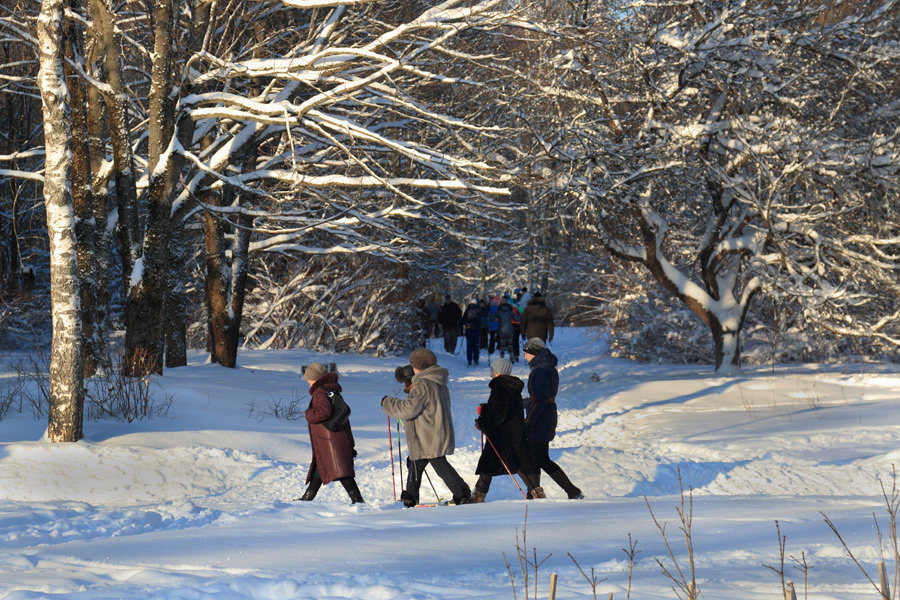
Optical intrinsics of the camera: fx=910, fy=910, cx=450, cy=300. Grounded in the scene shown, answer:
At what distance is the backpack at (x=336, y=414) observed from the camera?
7.73 m

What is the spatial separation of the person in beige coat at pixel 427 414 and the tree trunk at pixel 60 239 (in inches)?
146

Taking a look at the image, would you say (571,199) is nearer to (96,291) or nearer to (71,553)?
(96,291)

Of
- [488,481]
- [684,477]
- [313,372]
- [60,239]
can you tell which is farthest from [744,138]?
[60,239]

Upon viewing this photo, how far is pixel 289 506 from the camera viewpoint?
750 centimetres

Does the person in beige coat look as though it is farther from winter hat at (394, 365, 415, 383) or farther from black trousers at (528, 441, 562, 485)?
black trousers at (528, 441, 562, 485)

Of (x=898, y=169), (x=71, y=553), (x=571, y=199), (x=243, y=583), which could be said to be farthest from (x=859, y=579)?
(x=571, y=199)

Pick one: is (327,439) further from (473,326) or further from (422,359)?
(473,326)

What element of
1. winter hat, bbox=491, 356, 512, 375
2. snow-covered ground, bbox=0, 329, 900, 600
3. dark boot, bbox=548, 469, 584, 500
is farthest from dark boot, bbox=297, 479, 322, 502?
dark boot, bbox=548, 469, 584, 500

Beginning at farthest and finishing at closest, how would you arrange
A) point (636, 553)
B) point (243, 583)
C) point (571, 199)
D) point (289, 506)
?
point (571, 199) < point (289, 506) < point (636, 553) < point (243, 583)

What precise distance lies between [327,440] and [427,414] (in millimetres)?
955

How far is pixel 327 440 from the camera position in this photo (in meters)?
7.78

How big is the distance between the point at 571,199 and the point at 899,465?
30.4ft

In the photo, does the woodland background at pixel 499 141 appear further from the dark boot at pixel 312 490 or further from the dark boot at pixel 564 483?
the dark boot at pixel 564 483

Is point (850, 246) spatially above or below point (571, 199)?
below
